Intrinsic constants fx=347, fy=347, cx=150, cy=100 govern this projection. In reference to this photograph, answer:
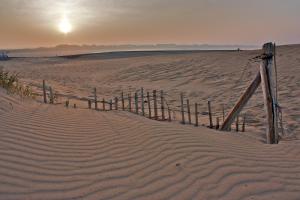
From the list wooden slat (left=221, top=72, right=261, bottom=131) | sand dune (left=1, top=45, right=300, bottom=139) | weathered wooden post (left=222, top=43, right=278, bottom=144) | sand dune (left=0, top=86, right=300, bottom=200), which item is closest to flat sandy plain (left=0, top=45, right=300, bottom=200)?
sand dune (left=0, top=86, right=300, bottom=200)

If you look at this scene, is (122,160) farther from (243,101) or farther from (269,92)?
(243,101)

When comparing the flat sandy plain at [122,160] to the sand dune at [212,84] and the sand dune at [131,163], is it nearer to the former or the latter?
the sand dune at [131,163]

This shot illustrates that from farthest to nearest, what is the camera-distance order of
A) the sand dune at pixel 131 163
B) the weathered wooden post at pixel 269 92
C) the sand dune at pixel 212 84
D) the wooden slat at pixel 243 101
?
the sand dune at pixel 212 84 < the wooden slat at pixel 243 101 < the weathered wooden post at pixel 269 92 < the sand dune at pixel 131 163

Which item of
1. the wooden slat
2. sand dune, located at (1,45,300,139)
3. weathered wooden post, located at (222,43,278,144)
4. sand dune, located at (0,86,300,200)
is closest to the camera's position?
sand dune, located at (0,86,300,200)

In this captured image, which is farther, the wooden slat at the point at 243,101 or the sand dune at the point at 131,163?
the wooden slat at the point at 243,101

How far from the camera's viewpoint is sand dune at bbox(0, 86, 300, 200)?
4.06 meters

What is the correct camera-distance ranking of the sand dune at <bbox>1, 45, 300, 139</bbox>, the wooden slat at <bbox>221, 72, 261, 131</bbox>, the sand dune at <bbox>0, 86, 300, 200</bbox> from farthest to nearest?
→ the sand dune at <bbox>1, 45, 300, 139</bbox>, the wooden slat at <bbox>221, 72, 261, 131</bbox>, the sand dune at <bbox>0, 86, 300, 200</bbox>

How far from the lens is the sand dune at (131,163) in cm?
406

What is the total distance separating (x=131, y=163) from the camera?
15.9 ft

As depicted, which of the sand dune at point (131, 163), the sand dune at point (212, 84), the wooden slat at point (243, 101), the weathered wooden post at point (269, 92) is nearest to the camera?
the sand dune at point (131, 163)

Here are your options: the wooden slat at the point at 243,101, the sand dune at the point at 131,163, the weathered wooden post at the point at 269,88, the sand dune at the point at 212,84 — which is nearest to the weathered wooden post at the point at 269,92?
the weathered wooden post at the point at 269,88

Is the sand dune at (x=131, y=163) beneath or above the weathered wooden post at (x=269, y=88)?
beneath

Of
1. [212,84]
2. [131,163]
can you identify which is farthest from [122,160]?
[212,84]

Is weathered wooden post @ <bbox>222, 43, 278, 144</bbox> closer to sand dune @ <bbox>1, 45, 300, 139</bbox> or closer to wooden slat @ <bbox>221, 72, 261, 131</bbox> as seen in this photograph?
wooden slat @ <bbox>221, 72, 261, 131</bbox>
